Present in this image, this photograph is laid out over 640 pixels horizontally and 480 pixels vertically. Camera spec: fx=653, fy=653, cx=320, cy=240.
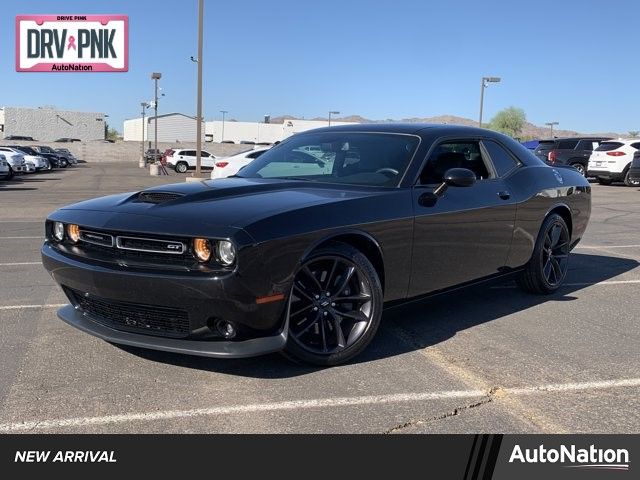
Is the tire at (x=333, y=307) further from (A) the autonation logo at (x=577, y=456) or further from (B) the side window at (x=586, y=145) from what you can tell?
(B) the side window at (x=586, y=145)

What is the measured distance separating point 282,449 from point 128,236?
144 cm

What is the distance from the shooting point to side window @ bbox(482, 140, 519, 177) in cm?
539

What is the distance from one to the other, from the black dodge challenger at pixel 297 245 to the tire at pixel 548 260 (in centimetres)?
45

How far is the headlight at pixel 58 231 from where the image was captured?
4023 mm

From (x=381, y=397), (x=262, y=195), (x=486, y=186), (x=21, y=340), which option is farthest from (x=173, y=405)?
(x=486, y=186)

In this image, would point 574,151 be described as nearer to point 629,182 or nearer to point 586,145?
point 586,145

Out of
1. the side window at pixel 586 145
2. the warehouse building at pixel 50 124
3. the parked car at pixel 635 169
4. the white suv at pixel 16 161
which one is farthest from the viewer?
the warehouse building at pixel 50 124

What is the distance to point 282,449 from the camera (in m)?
2.86

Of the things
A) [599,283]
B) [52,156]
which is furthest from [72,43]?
[599,283]

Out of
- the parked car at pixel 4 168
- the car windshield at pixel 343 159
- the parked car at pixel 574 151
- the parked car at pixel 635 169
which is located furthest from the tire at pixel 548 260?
the parked car at pixel 4 168

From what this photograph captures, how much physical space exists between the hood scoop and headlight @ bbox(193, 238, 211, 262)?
628mm

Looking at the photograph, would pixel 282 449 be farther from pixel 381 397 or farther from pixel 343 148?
pixel 343 148

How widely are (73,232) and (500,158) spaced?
344 centimetres

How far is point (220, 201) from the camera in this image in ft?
12.7
